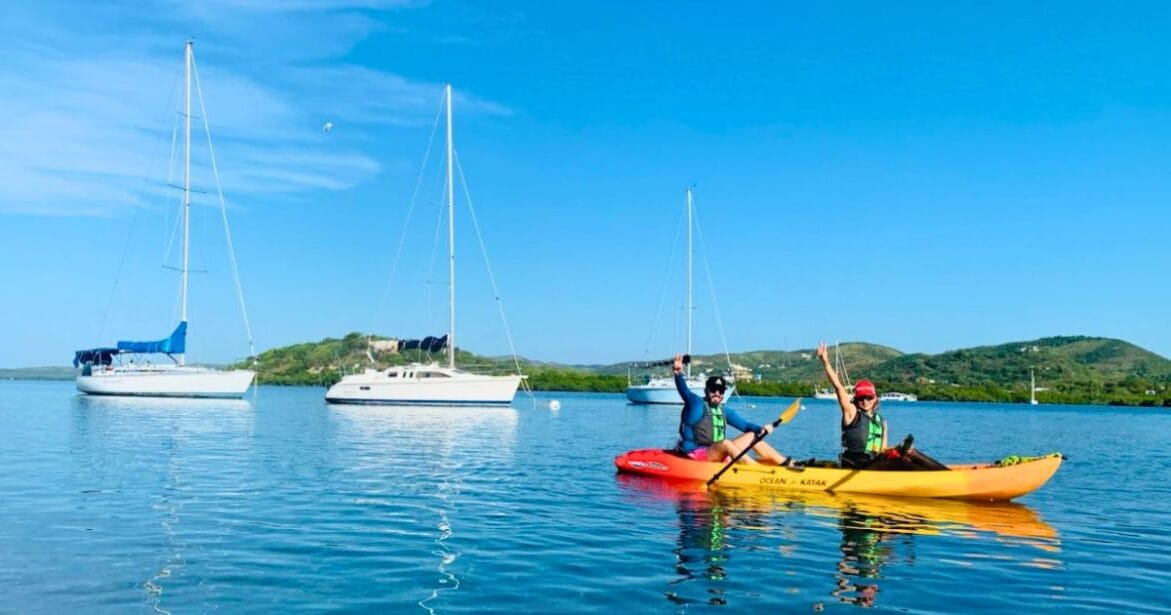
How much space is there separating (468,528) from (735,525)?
14.7ft

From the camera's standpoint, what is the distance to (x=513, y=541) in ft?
42.4

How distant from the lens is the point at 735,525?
581 inches

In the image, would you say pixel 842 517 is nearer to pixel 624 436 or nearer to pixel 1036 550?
pixel 1036 550

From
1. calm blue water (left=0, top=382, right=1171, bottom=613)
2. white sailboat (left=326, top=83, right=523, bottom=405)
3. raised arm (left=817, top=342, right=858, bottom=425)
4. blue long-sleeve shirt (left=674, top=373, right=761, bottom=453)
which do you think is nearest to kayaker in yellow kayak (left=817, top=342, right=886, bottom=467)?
raised arm (left=817, top=342, right=858, bottom=425)

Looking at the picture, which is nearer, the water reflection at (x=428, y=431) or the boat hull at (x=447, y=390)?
the water reflection at (x=428, y=431)

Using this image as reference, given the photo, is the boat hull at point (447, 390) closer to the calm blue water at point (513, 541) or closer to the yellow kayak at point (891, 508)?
the calm blue water at point (513, 541)

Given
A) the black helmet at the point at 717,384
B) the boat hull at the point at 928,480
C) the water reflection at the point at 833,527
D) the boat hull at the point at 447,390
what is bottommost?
the water reflection at the point at 833,527

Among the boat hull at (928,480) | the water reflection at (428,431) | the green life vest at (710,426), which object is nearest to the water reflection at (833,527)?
the boat hull at (928,480)

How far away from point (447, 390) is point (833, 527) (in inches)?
1779

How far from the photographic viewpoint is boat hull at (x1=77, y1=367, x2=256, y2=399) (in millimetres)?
57812

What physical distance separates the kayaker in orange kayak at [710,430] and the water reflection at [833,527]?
0.86m

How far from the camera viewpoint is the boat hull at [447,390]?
57750 mm

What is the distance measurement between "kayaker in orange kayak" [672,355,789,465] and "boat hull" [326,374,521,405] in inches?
1486

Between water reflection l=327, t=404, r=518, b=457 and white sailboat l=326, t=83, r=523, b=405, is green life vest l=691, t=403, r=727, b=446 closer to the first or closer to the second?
water reflection l=327, t=404, r=518, b=457
